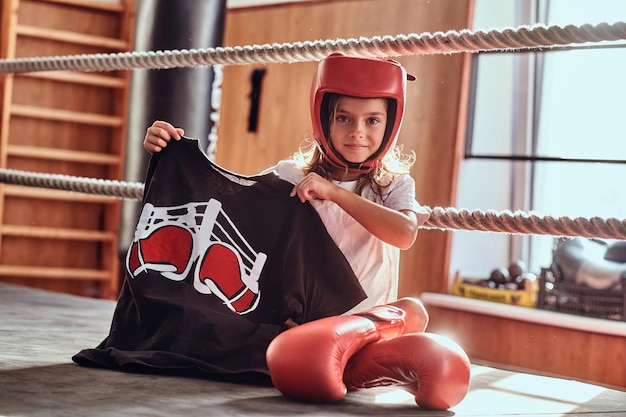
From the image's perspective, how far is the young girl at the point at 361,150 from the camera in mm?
1518

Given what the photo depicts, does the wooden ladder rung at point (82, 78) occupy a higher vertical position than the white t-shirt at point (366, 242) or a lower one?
higher

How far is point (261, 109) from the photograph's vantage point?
18.3ft

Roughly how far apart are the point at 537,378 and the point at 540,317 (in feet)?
8.97

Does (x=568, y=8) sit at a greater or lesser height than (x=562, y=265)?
greater

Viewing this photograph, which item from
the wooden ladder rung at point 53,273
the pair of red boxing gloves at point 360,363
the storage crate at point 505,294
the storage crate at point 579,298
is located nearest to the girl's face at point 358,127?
the pair of red boxing gloves at point 360,363

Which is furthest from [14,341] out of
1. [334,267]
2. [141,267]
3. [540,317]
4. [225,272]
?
[540,317]

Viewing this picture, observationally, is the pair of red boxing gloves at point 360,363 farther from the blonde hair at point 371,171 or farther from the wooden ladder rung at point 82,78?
the wooden ladder rung at point 82,78

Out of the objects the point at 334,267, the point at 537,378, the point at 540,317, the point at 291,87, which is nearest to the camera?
the point at 334,267

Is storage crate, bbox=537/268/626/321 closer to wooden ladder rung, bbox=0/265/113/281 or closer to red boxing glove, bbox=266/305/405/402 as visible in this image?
wooden ladder rung, bbox=0/265/113/281

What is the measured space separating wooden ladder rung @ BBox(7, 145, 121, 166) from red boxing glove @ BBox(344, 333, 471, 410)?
14.5 ft

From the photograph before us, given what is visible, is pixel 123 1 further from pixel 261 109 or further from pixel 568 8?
pixel 568 8

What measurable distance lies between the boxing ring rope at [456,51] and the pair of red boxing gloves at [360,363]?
1.37 feet

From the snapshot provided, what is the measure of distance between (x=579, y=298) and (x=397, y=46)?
2.86 meters

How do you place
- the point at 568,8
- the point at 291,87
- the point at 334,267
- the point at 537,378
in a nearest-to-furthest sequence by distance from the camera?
the point at 334,267, the point at 537,378, the point at 568,8, the point at 291,87
